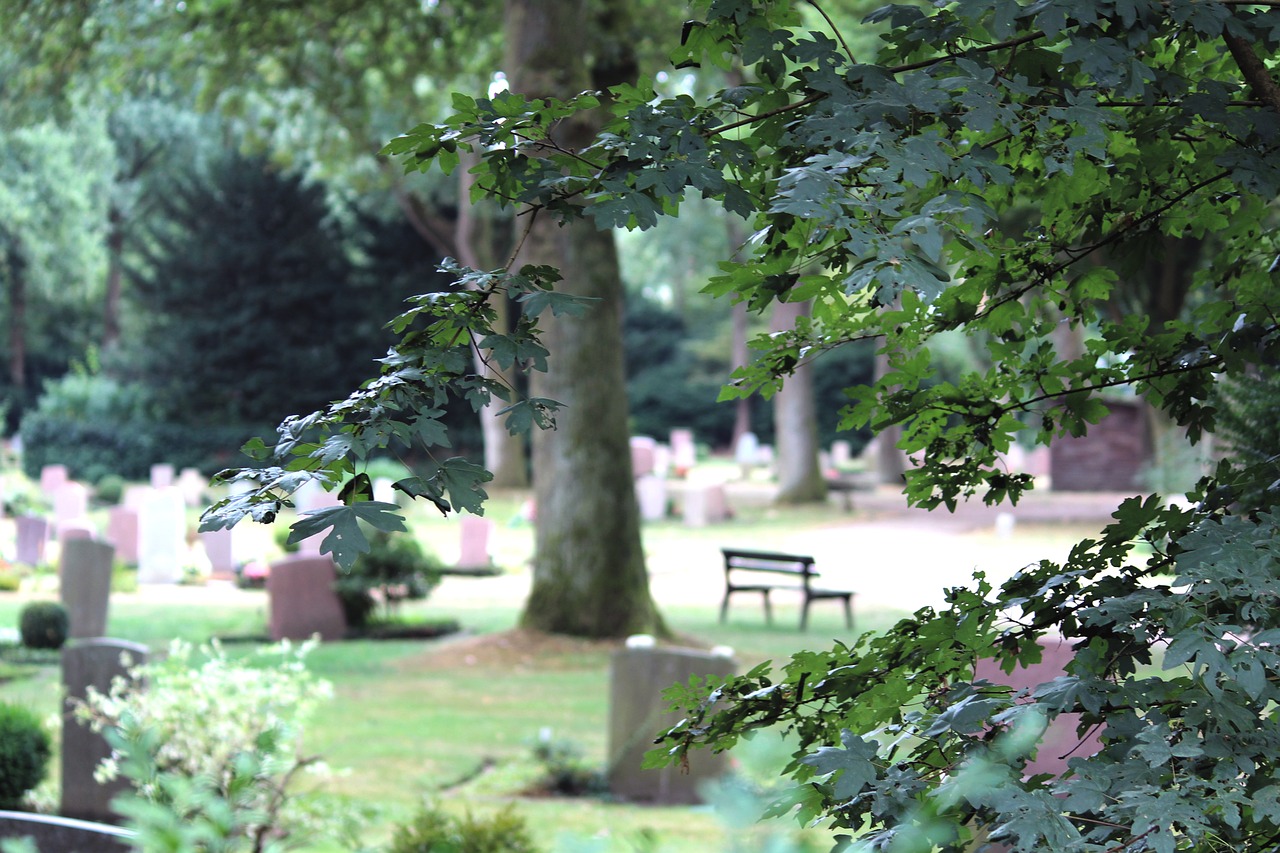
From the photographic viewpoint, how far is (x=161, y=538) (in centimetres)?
1959

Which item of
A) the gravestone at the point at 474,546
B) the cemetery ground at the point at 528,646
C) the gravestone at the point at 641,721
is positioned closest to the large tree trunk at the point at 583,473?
the cemetery ground at the point at 528,646

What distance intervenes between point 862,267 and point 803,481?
27734 millimetres

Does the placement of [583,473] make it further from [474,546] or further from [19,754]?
[474,546]

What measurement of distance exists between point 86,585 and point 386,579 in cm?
334

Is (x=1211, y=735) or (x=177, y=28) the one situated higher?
(x=177, y=28)

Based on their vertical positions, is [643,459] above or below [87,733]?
above

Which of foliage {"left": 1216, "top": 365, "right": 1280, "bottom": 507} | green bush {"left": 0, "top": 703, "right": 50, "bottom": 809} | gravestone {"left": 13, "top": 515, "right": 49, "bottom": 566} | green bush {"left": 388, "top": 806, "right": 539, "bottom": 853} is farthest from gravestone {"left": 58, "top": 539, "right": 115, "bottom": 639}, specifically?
foliage {"left": 1216, "top": 365, "right": 1280, "bottom": 507}

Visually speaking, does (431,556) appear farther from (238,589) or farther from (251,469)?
(251,469)

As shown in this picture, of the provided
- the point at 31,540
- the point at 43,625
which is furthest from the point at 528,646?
the point at 31,540

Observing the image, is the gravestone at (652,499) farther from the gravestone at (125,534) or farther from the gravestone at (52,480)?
the gravestone at (52,480)

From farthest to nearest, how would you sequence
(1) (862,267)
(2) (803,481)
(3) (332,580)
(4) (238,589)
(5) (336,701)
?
1. (2) (803,481)
2. (4) (238,589)
3. (3) (332,580)
4. (5) (336,701)
5. (1) (862,267)

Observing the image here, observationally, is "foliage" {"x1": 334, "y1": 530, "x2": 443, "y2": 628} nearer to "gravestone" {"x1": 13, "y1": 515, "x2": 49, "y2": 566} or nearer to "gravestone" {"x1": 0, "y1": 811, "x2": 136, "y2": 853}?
"gravestone" {"x1": 13, "y1": 515, "x2": 49, "y2": 566}

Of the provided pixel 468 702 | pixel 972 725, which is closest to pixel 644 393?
pixel 468 702

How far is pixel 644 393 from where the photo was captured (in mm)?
49094
